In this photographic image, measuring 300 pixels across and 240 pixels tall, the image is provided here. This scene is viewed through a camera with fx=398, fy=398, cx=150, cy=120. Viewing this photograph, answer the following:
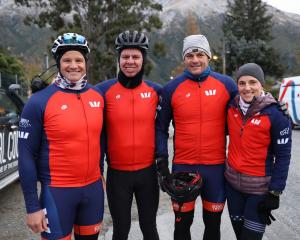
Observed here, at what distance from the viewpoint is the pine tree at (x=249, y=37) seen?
4488cm

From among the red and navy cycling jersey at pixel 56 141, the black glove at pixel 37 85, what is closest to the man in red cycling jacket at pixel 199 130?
the red and navy cycling jersey at pixel 56 141

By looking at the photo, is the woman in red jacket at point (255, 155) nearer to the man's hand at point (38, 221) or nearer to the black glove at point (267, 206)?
the black glove at point (267, 206)

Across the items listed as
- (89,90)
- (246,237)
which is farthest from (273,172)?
(89,90)

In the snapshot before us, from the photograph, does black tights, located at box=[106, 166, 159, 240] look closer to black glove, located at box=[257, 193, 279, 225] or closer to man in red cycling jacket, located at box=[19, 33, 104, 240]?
man in red cycling jacket, located at box=[19, 33, 104, 240]

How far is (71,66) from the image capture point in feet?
10.1

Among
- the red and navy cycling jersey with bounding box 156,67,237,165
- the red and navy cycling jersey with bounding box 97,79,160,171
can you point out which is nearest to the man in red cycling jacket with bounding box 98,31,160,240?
the red and navy cycling jersey with bounding box 97,79,160,171

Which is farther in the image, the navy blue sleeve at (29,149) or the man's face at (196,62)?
the man's face at (196,62)

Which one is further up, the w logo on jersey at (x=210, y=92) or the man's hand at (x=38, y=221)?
the w logo on jersey at (x=210, y=92)

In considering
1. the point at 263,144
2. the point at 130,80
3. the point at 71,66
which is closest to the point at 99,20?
the point at 130,80

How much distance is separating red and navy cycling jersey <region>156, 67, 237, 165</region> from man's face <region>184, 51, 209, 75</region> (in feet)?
0.19

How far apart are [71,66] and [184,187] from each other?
1465 mm

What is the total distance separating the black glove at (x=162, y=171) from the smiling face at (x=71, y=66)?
3.64 ft

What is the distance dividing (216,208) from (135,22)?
27652mm

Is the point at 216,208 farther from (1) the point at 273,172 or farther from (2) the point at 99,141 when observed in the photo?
(2) the point at 99,141
